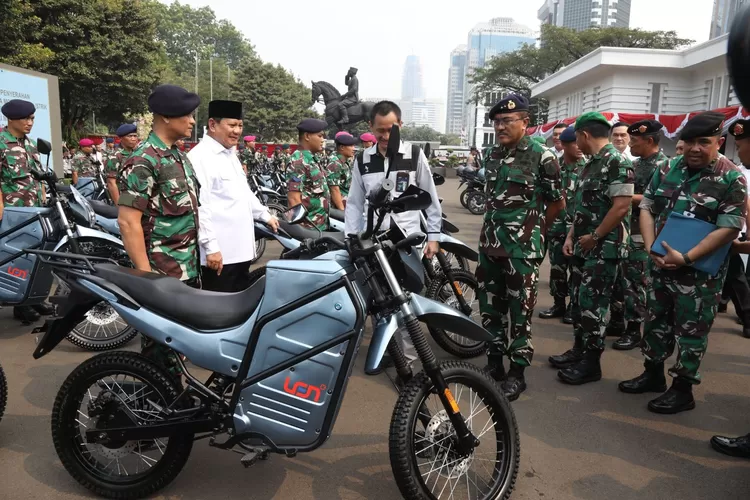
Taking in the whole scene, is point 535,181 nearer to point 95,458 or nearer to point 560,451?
point 560,451

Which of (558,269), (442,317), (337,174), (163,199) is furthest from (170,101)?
(337,174)

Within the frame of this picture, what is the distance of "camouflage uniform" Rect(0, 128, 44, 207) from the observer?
16.3ft

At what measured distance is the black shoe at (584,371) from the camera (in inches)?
153

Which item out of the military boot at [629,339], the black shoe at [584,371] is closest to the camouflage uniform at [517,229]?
the black shoe at [584,371]

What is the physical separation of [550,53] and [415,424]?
43797 mm

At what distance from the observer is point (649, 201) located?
3.65 m

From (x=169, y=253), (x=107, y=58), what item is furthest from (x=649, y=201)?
(x=107, y=58)

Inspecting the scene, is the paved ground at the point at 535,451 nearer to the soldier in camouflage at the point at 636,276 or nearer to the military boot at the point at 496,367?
the military boot at the point at 496,367

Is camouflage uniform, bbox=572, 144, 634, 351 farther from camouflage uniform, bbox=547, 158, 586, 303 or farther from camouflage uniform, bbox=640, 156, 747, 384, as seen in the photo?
camouflage uniform, bbox=547, 158, 586, 303

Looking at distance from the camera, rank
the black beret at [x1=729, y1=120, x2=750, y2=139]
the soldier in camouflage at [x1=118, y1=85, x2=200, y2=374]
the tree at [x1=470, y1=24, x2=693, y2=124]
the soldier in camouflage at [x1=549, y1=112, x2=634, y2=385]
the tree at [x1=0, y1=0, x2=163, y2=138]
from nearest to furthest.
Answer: the soldier in camouflage at [x1=118, y1=85, x2=200, y2=374], the black beret at [x1=729, y1=120, x2=750, y2=139], the soldier in camouflage at [x1=549, y1=112, x2=634, y2=385], the tree at [x1=0, y1=0, x2=163, y2=138], the tree at [x1=470, y1=24, x2=693, y2=124]

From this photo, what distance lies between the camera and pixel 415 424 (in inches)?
88.6

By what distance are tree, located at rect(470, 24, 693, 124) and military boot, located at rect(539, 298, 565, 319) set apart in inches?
1528

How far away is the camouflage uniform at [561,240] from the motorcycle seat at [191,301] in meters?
3.66

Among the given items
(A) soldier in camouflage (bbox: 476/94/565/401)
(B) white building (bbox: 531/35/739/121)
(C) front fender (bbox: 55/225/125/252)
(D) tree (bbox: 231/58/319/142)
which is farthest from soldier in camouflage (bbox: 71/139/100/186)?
(D) tree (bbox: 231/58/319/142)
